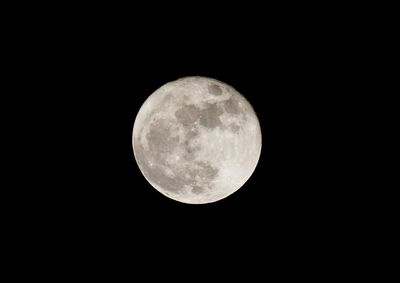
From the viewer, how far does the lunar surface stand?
430 centimetres

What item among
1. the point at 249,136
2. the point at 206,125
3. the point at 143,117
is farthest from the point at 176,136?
the point at 249,136

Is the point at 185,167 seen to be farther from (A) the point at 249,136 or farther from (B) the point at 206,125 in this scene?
(A) the point at 249,136

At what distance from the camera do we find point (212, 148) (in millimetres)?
4305

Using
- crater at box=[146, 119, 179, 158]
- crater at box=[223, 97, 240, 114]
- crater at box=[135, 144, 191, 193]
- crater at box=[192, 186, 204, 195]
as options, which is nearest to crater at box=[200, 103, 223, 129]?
crater at box=[223, 97, 240, 114]

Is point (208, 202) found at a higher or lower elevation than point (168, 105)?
lower

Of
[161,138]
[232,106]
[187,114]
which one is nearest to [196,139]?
[187,114]

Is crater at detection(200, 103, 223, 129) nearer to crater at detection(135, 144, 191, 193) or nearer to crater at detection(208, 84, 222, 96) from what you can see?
crater at detection(208, 84, 222, 96)

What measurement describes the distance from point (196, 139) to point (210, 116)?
0.34 m

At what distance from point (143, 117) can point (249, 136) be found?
142cm

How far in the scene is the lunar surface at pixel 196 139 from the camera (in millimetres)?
4301

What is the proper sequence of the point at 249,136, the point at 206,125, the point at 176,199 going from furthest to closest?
the point at 176,199
the point at 249,136
the point at 206,125

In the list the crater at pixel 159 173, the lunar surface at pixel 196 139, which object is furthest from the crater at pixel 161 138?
the crater at pixel 159 173

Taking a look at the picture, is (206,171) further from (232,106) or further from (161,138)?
(232,106)

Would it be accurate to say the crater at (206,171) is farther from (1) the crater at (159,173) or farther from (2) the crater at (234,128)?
(2) the crater at (234,128)
